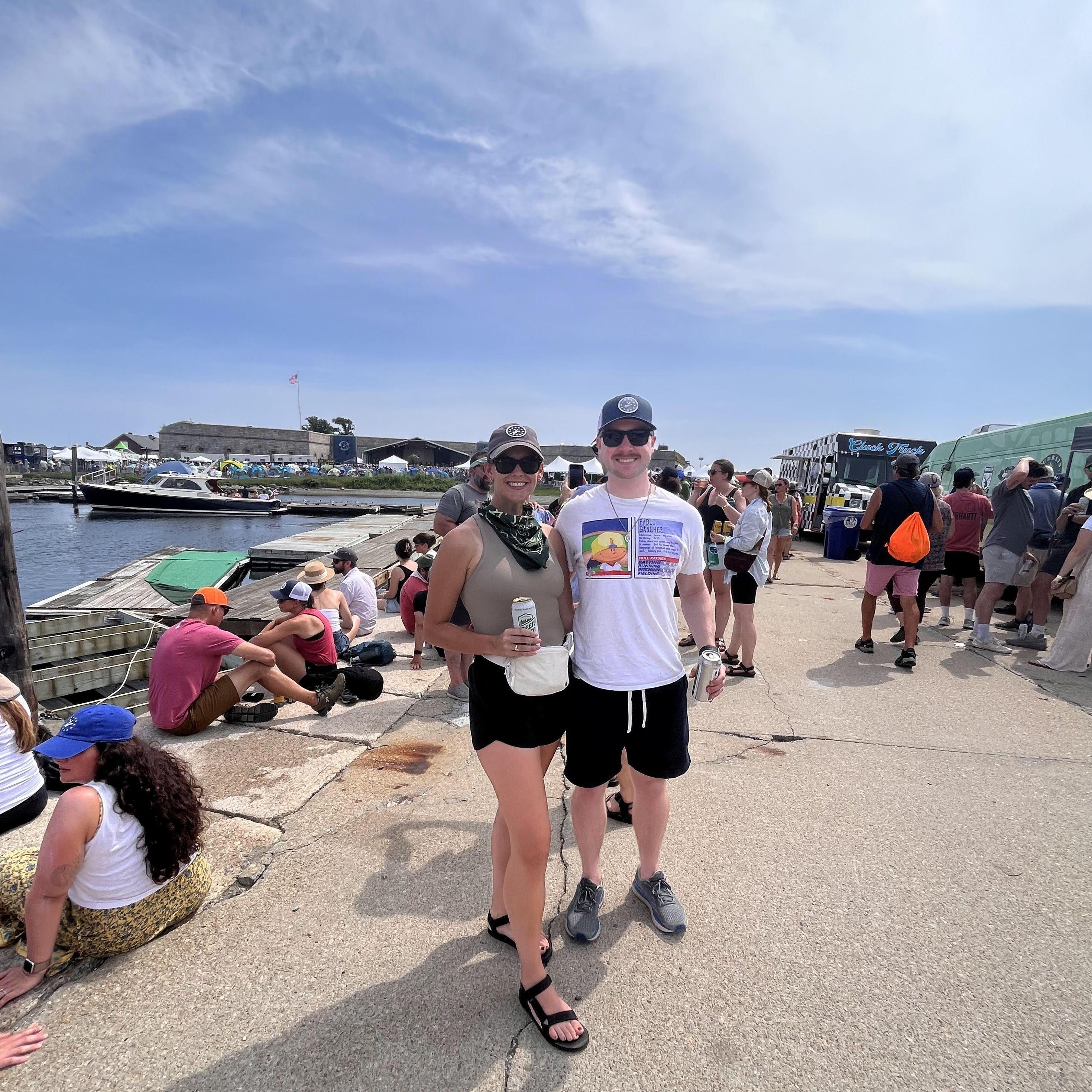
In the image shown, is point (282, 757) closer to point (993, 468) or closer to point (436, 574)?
point (436, 574)

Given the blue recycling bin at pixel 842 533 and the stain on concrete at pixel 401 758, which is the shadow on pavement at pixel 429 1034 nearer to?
the stain on concrete at pixel 401 758

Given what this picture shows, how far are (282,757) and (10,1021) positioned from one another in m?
1.96

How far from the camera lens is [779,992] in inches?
84.0

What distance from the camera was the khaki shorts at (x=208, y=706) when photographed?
13.9 feet

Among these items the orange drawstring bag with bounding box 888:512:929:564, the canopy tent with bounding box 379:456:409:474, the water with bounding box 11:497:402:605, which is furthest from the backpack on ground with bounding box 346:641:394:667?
the canopy tent with bounding box 379:456:409:474

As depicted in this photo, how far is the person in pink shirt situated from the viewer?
23.4 feet

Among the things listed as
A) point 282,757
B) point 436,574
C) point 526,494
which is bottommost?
point 282,757

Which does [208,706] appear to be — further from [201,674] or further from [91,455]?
[91,455]

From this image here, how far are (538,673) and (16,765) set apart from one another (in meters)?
2.89

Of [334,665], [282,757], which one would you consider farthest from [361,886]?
[334,665]

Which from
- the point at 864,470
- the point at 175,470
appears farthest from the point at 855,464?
the point at 175,470

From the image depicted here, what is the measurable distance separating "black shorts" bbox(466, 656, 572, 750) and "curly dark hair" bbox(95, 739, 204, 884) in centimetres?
127

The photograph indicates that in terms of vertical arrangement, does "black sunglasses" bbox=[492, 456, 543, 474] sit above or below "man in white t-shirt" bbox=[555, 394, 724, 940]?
above

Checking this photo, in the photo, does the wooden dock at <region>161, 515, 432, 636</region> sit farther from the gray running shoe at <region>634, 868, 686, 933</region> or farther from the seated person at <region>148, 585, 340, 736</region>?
the gray running shoe at <region>634, 868, 686, 933</region>
